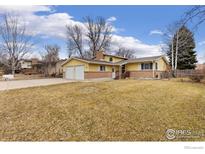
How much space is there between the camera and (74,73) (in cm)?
1633

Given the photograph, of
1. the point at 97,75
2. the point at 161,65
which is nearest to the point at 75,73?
the point at 97,75

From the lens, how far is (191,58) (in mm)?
17578

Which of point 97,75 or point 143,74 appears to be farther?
point 143,74

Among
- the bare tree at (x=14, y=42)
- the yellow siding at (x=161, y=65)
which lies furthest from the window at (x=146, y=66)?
the bare tree at (x=14, y=42)

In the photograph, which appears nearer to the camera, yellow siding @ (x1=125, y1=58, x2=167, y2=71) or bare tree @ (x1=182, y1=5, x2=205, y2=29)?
bare tree @ (x1=182, y1=5, x2=205, y2=29)

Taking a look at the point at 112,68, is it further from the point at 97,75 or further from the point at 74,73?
the point at 74,73

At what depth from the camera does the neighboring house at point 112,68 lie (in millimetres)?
15336

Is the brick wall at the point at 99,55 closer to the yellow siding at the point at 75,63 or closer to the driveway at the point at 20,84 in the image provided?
the yellow siding at the point at 75,63

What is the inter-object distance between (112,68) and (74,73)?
175 inches

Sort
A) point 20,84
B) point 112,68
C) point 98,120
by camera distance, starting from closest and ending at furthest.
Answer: point 98,120 → point 20,84 → point 112,68

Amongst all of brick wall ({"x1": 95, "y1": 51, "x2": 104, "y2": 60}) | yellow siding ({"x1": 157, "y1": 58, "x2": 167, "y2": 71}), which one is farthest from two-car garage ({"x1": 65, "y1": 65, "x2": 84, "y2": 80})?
yellow siding ({"x1": 157, "y1": 58, "x2": 167, "y2": 71})

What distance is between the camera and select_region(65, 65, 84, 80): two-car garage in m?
15.5

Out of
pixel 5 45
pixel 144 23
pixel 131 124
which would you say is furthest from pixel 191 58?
pixel 5 45

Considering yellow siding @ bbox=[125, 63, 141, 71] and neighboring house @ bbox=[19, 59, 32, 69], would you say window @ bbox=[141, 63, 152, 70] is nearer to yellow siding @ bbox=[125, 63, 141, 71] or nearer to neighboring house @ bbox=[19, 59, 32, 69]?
yellow siding @ bbox=[125, 63, 141, 71]
